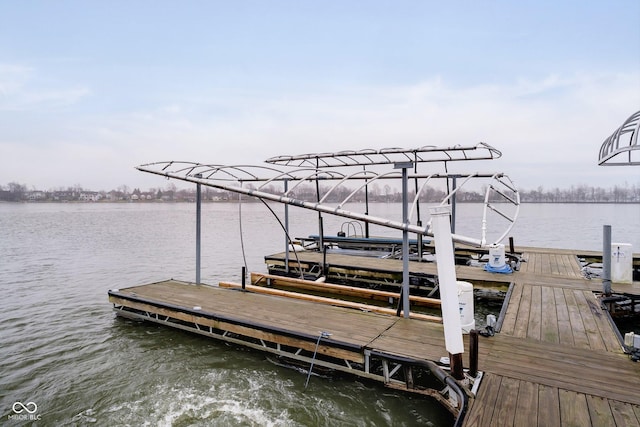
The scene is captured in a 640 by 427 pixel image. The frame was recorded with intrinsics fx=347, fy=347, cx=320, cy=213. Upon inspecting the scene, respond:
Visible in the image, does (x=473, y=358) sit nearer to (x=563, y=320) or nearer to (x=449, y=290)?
(x=449, y=290)

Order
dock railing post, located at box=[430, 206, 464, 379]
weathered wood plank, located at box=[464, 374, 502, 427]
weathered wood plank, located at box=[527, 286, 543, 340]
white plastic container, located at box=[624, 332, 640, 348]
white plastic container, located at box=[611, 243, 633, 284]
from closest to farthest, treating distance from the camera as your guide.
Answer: weathered wood plank, located at box=[464, 374, 502, 427] → dock railing post, located at box=[430, 206, 464, 379] → white plastic container, located at box=[624, 332, 640, 348] → weathered wood plank, located at box=[527, 286, 543, 340] → white plastic container, located at box=[611, 243, 633, 284]

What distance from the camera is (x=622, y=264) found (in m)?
8.44

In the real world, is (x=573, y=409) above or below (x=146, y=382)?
above

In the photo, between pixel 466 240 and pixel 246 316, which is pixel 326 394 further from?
pixel 466 240

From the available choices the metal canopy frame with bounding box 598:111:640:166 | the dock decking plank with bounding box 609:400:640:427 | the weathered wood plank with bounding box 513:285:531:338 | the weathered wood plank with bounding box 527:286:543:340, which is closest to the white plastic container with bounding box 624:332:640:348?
the weathered wood plank with bounding box 527:286:543:340

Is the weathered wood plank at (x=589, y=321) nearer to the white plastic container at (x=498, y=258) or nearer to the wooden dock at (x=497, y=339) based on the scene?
the wooden dock at (x=497, y=339)

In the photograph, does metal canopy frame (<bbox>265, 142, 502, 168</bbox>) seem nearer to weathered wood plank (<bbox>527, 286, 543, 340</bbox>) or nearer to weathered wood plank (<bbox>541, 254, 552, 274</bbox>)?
weathered wood plank (<bbox>527, 286, 543, 340</bbox>)

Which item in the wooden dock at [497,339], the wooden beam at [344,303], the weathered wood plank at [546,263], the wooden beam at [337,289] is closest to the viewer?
the wooden dock at [497,339]

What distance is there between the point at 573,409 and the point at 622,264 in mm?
7153

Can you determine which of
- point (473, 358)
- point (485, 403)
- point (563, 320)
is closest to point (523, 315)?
point (563, 320)

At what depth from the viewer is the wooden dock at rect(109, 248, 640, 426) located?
11.2 ft

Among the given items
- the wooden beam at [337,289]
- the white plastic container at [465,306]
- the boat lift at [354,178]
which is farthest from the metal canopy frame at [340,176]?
the wooden beam at [337,289]

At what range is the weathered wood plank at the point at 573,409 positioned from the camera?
3.11 meters

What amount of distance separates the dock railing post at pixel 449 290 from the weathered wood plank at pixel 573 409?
3.20ft
